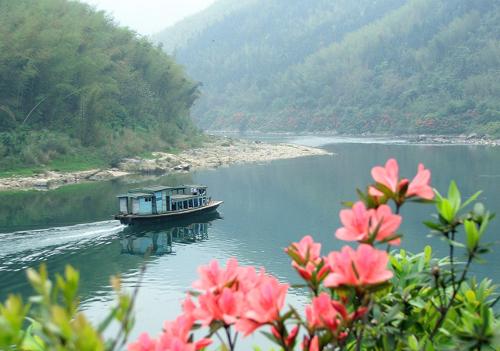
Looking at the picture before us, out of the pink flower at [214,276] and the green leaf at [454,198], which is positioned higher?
the green leaf at [454,198]

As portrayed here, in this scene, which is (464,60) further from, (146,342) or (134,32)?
(146,342)

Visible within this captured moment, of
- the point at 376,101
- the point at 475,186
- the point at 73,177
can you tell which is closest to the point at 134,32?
the point at 73,177

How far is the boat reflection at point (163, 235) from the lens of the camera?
623 inches

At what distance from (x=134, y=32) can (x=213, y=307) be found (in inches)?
1691

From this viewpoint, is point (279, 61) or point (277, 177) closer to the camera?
point (277, 177)

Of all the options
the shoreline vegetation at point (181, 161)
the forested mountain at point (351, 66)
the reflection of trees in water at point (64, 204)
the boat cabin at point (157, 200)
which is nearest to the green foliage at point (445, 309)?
the boat cabin at point (157, 200)

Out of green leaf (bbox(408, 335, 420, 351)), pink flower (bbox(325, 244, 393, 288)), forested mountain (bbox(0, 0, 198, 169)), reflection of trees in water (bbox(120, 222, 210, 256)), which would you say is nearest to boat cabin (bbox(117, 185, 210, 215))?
reflection of trees in water (bbox(120, 222, 210, 256))

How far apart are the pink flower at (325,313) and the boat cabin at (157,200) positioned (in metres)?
16.9

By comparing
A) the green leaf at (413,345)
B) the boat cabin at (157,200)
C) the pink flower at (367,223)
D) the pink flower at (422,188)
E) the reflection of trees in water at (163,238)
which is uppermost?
the pink flower at (422,188)

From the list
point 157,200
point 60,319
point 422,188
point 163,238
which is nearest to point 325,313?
point 422,188

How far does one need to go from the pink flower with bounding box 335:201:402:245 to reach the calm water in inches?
249

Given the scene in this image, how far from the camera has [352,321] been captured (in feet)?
4.66

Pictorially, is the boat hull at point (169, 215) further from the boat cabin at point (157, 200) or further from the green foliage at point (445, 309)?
the green foliage at point (445, 309)

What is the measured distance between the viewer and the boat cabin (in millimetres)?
18031
